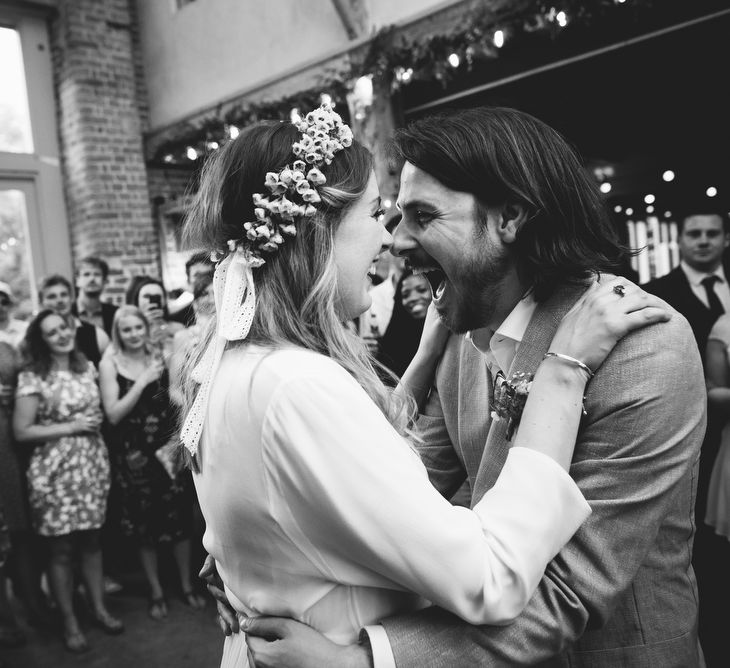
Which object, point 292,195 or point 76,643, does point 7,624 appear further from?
point 292,195

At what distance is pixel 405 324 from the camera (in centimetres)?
418

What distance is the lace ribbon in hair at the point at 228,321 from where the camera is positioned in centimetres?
113

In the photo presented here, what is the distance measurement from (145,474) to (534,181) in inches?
132

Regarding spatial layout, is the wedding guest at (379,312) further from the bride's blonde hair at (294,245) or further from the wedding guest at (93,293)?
the bride's blonde hair at (294,245)

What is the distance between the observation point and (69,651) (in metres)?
3.57

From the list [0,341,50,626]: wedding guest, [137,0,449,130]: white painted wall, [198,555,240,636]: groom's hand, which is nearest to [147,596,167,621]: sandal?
[0,341,50,626]: wedding guest

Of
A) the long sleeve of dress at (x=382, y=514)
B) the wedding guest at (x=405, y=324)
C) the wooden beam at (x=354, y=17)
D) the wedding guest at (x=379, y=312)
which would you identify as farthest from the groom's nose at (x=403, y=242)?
the wooden beam at (x=354, y=17)

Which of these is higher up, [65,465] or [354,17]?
[354,17]

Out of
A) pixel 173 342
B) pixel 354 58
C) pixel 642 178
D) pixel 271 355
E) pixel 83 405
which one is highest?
pixel 354 58

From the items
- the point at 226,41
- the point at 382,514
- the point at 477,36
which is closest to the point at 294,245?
the point at 382,514

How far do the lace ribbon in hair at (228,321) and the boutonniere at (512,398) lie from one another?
546 mm

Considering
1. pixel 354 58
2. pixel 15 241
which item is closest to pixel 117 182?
pixel 15 241

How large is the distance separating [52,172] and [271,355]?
7942 millimetres

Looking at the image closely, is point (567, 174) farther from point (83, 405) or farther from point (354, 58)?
point (354, 58)
